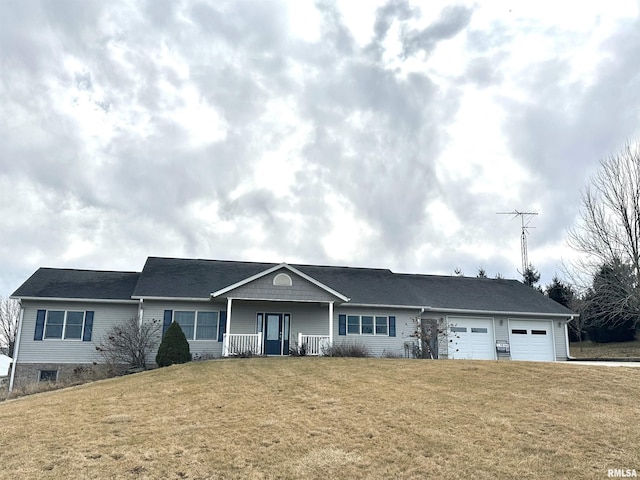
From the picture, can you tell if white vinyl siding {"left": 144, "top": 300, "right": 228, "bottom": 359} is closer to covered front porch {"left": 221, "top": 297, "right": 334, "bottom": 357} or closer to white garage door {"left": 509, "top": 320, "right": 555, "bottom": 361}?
covered front porch {"left": 221, "top": 297, "right": 334, "bottom": 357}

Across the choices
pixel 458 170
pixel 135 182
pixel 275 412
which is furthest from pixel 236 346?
pixel 458 170

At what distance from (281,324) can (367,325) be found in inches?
150

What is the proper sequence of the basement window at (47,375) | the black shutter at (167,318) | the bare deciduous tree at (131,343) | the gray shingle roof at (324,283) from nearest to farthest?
the bare deciduous tree at (131,343) → the basement window at (47,375) → the black shutter at (167,318) → the gray shingle roof at (324,283)

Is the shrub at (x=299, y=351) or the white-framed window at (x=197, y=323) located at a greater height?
the white-framed window at (x=197, y=323)

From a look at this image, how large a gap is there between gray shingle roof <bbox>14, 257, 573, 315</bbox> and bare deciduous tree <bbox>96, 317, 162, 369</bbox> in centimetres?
133

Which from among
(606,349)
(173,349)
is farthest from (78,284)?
(606,349)

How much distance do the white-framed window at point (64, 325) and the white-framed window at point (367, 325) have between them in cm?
1103

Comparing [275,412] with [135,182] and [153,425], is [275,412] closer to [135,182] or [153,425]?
[153,425]

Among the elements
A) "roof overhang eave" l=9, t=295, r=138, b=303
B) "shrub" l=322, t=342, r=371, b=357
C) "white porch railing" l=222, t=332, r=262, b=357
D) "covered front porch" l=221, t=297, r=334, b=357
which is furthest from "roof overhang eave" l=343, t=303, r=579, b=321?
"roof overhang eave" l=9, t=295, r=138, b=303

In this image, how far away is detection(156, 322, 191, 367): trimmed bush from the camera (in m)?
19.2

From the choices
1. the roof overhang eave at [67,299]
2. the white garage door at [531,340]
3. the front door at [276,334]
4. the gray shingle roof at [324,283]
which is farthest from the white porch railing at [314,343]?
the white garage door at [531,340]

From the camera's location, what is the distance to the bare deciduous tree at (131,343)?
20.4m

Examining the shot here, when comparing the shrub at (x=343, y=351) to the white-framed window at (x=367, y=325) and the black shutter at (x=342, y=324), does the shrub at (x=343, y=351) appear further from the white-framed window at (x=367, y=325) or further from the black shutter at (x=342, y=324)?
the white-framed window at (x=367, y=325)

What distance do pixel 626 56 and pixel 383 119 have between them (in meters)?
9.11
